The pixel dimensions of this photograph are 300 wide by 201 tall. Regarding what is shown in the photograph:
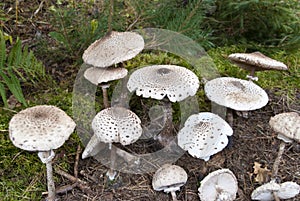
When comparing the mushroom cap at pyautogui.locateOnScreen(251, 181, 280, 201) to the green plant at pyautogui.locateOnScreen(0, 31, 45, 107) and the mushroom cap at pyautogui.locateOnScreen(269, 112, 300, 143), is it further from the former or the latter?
the green plant at pyautogui.locateOnScreen(0, 31, 45, 107)

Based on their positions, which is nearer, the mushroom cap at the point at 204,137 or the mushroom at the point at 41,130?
the mushroom at the point at 41,130

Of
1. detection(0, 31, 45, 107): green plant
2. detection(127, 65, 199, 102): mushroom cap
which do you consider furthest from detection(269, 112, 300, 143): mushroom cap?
detection(0, 31, 45, 107): green plant

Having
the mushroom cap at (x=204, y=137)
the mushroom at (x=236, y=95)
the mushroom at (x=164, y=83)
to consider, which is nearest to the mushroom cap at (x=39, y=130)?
the mushroom at (x=164, y=83)

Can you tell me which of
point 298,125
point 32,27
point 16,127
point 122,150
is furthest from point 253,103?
point 32,27

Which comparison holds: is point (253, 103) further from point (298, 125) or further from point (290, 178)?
point (290, 178)

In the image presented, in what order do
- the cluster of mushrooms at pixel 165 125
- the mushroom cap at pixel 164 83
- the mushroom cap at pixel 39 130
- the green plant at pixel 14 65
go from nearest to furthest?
the mushroom cap at pixel 39 130, the cluster of mushrooms at pixel 165 125, the mushroom cap at pixel 164 83, the green plant at pixel 14 65

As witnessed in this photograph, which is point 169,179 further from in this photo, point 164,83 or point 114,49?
point 114,49

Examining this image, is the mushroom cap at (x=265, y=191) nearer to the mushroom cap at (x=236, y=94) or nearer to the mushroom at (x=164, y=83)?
the mushroom cap at (x=236, y=94)
